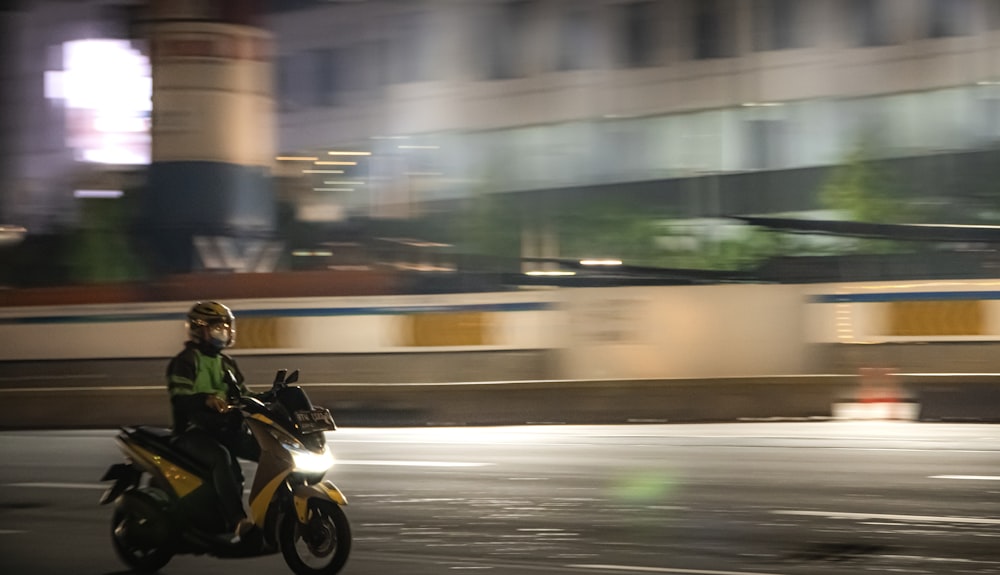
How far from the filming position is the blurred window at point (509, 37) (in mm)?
54812

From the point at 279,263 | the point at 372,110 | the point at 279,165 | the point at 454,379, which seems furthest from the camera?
the point at 372,110

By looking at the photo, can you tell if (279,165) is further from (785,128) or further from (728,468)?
(728,468)

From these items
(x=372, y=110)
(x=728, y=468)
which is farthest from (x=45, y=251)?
(x=728, y=468)

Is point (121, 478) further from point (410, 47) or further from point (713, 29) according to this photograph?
point (410, 47)

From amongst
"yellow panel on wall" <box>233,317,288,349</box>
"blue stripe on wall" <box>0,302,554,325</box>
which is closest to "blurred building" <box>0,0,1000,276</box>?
"blue stripe on wall" <box>0,302,554,325</box>

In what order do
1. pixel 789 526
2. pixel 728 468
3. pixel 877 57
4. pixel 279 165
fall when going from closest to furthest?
pixel 789 526
pixel 728 468
pixel 877 57
pixel 279 165

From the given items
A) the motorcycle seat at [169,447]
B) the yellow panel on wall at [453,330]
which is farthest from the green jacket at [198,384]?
the yellow panel on wall at [453,330]

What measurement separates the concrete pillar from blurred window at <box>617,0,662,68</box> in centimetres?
1478

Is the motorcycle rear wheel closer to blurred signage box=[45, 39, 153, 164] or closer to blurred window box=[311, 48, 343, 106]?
blurred signage box=[45, 39, 153, 164]

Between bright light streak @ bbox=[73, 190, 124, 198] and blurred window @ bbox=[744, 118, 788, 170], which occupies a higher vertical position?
blurred window @ bbox=[744, 118, 788, 170]

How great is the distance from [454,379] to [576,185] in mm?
24903

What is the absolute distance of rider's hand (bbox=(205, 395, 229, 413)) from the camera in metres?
8.28

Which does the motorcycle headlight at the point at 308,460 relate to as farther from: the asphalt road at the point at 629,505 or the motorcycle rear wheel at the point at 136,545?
the motorcycle rear wheel at the point at 136,545

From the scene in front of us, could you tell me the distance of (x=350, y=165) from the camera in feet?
187
